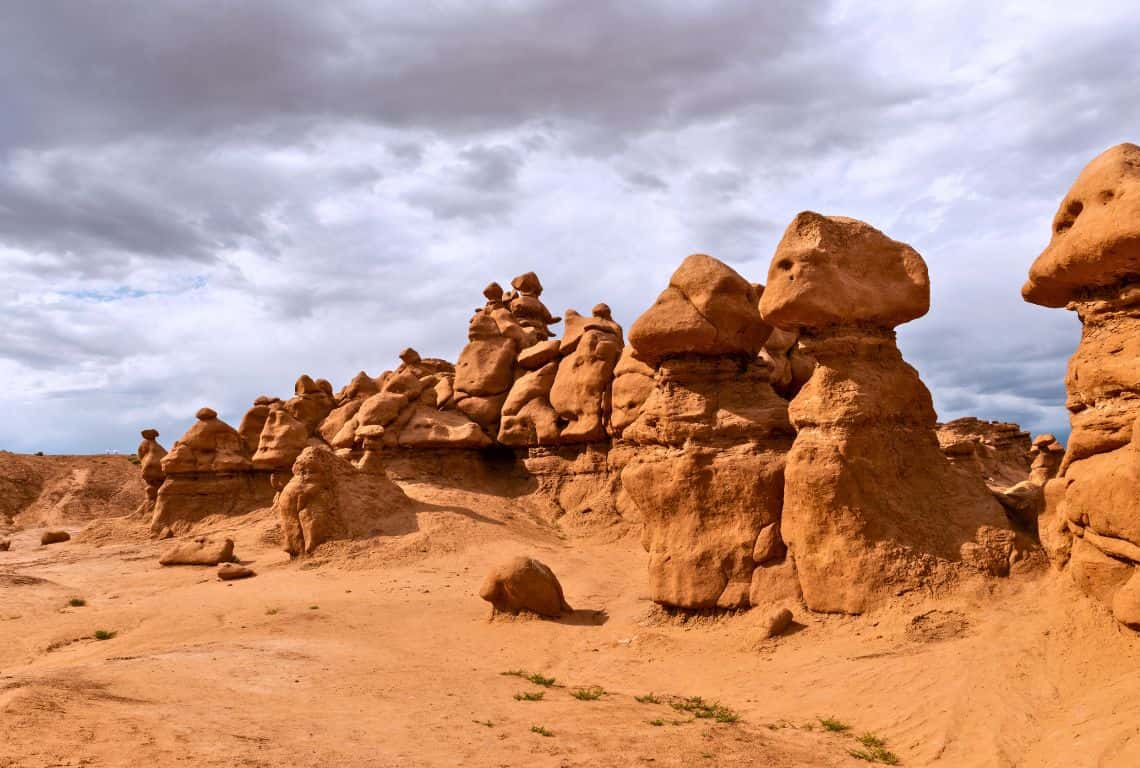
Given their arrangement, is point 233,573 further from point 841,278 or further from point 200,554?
point 841,278

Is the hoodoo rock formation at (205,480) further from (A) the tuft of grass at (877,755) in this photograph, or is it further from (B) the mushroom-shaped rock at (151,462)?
(A) the tuft of grass at (877,755)

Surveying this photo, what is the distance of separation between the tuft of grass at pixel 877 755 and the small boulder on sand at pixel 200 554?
15.9 metres

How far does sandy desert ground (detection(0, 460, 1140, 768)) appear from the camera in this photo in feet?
21.4

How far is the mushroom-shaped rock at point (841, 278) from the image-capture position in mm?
10844

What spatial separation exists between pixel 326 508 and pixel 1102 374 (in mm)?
15091

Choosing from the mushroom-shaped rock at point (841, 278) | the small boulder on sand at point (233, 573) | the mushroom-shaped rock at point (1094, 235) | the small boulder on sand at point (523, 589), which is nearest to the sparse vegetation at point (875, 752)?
the mushroom-shaped rock at point (1094, 235)

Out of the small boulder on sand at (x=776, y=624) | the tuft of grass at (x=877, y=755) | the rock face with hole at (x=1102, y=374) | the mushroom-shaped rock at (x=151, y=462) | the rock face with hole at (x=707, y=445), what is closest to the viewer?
the tuft of grass at (x=877, y=755)

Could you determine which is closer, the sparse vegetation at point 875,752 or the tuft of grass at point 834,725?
the sparse vegetation at point 875,752

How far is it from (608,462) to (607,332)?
3.52 m

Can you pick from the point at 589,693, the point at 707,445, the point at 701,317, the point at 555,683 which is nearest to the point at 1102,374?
the point at 707,445

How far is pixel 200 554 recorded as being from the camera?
772 inches

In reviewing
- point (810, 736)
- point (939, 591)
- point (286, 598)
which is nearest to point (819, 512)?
point (939, 591)

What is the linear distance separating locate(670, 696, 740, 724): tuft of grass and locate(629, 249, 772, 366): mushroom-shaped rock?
218 inches

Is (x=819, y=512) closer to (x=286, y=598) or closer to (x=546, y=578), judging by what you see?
(x=546, y=578)
